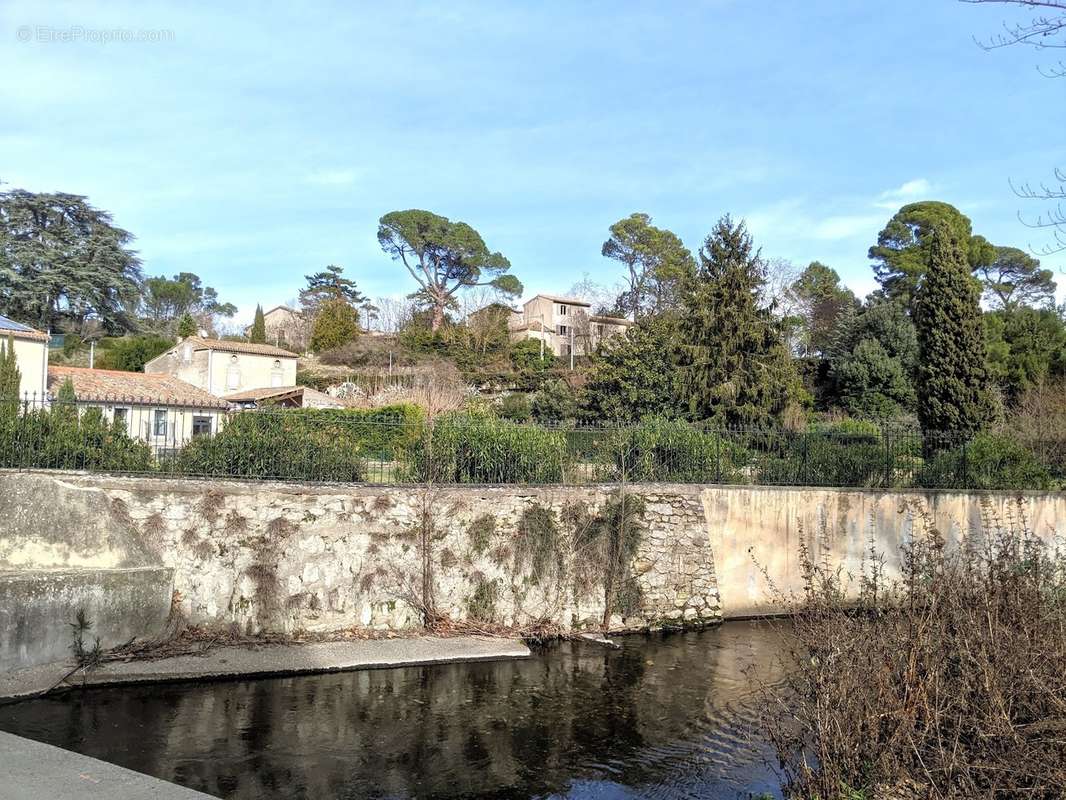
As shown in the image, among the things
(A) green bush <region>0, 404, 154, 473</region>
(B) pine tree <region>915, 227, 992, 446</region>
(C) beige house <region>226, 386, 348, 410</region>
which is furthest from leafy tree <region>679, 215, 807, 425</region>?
(C) beige house <region>226, 386, 348, 410</region>

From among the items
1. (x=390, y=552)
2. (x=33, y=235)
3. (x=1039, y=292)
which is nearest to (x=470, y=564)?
(x=390, y=552)

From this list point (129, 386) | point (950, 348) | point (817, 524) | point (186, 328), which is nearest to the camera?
point (817, 524)

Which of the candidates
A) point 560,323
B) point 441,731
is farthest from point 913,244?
point 441,731

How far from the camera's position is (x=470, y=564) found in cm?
1245

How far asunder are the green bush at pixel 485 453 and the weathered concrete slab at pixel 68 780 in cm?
842

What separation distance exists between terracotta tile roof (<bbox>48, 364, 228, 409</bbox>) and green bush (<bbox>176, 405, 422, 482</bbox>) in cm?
1843

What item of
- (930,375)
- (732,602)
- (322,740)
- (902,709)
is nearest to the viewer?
(902,709)

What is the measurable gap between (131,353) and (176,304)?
31.9 meters

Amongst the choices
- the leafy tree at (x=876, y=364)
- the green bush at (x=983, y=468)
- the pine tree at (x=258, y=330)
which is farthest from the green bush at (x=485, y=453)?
the pine tree at (x=258, y=330)

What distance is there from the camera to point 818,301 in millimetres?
49625

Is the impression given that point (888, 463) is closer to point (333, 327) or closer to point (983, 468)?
point (983, 468)

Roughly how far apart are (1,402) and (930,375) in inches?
914

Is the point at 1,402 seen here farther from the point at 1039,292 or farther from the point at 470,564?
the point at 1039,292

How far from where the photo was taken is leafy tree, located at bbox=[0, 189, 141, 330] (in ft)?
135
